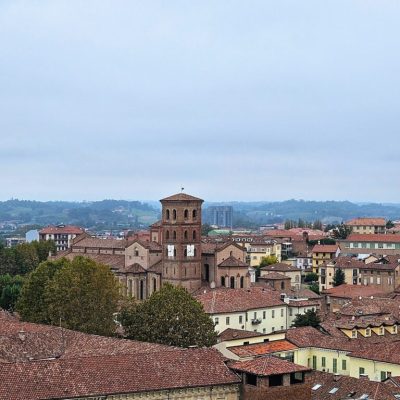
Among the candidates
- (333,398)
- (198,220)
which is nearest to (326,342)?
(333,398)

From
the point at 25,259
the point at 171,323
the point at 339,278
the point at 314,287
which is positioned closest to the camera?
the point at 171,323

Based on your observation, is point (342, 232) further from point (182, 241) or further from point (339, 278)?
point (182, 241)

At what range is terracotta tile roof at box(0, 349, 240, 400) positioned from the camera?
3650cm

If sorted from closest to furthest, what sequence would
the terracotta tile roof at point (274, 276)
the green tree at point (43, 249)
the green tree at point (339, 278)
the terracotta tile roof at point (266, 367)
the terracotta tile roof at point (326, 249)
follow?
the terracotta tile roof at point (266, 367) → the terracotta tile roof at point (274, 276) → the green tree at point (339, 278) → the green tree at point (43, 249) → the terracotta tile roof at point (326, 249)

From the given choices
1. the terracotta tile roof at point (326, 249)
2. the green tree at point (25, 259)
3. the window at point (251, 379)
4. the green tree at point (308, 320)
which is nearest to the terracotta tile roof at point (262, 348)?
the window at point (251, 379)

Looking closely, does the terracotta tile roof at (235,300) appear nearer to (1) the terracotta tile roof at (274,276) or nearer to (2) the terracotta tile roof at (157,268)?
(2) the terracotta tile roof at (157,268)

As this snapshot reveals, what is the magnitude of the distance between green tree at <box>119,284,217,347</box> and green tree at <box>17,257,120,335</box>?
17.2 feet

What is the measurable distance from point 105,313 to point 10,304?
25.9 m

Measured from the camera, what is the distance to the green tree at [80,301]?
62812 millimetres

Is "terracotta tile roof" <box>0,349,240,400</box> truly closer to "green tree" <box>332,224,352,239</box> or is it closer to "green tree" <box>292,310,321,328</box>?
"green tree" <box>292,310,321,328</box>

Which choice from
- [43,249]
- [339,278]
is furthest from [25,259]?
[339,278]

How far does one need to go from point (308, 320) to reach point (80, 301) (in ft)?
66.9

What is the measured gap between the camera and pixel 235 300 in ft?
240

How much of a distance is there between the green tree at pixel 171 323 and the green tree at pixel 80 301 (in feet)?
17.2
